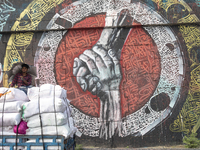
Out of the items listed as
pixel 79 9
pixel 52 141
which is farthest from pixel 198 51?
pixel 52 141

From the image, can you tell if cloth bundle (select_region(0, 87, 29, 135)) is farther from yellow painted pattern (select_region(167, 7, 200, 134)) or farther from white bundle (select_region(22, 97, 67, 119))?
yellow painted pattern (select_region(167, 7, 200, 134))

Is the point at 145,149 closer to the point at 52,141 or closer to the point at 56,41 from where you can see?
the point at 52,141

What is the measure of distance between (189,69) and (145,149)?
260 cm

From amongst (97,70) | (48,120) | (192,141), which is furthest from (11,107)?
(192,141)

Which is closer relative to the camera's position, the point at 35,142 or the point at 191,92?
the point at 35,142

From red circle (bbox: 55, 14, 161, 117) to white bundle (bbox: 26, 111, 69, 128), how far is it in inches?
98.1

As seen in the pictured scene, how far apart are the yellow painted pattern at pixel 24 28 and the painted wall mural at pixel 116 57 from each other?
3 centimetres

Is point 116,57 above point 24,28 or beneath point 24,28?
beneath

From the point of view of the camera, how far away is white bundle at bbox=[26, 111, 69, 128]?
10.3ft

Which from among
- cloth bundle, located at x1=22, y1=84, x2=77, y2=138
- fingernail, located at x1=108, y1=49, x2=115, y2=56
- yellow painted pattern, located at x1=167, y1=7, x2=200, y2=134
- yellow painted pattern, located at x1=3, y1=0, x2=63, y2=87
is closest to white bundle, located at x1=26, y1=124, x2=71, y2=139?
cloth bundle, located at x1=22, y1=84, x2=77, y2=138

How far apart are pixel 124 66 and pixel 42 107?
10.2ft

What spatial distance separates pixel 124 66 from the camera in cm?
572

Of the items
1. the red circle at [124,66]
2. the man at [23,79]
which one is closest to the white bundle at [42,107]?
the man at [23,79]

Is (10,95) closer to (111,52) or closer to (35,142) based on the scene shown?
(35,142)
